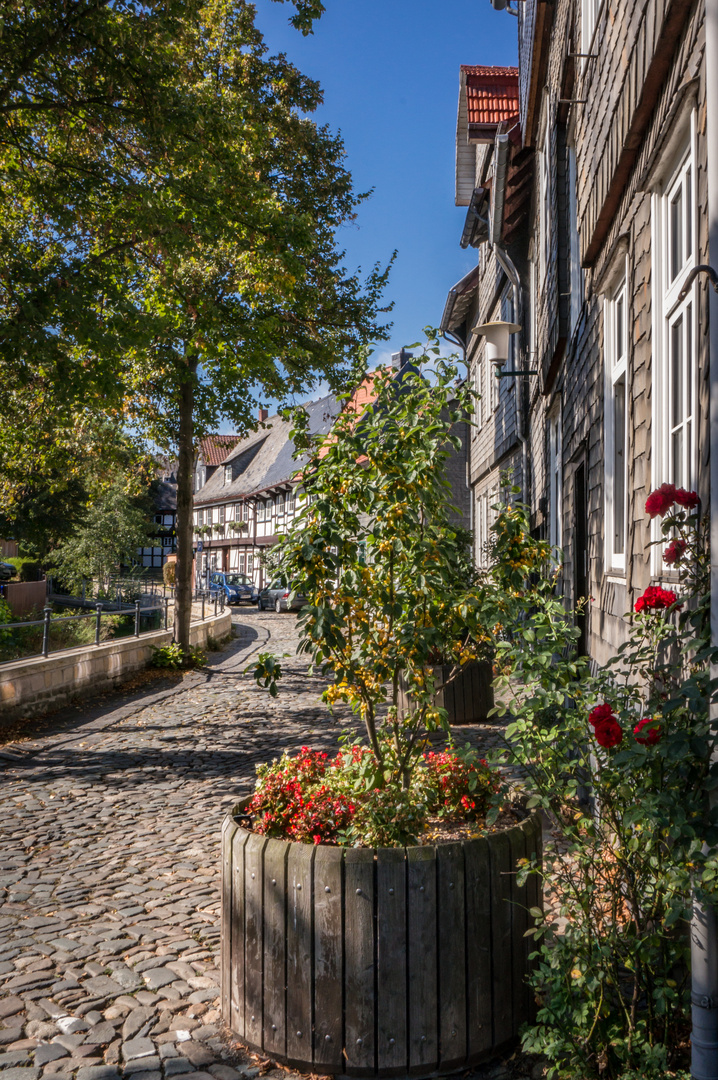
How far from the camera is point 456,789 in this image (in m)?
3.83

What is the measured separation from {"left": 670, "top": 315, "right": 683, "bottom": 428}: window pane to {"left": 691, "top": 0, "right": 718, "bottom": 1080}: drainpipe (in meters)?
0.91

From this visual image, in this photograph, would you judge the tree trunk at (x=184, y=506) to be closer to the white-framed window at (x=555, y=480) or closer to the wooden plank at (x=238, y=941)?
the white-framed window at (x=555, y=480)

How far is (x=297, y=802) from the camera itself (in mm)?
3535

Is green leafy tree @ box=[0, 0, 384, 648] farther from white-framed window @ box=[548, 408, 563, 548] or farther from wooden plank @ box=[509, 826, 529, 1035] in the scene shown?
wooden plank @ box=[509, 826, 529, 1035]

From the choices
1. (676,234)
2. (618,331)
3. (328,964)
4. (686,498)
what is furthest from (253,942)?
(618,331)

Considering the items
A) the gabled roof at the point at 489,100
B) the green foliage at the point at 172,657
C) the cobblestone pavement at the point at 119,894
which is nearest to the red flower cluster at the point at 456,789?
the cobblestone pavement at the point at 119,894

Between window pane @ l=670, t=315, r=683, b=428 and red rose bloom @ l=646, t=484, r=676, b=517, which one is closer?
red rose bloom @ l=646, t=484, r=676, b=517

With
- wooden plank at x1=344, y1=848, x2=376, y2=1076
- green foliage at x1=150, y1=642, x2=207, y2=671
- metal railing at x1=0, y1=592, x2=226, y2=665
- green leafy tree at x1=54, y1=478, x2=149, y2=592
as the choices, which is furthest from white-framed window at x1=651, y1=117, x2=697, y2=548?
green leafy tree at x1=54, y1=478, x2=149, y2=592

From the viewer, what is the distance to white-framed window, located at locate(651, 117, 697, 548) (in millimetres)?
3320

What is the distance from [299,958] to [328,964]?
11 cm

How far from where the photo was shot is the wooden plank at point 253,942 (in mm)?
3117

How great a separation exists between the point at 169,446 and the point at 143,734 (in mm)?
7450

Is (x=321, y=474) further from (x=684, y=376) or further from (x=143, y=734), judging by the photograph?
(x=143, y=734)

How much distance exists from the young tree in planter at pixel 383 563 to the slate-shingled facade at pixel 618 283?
897mm
